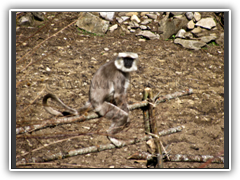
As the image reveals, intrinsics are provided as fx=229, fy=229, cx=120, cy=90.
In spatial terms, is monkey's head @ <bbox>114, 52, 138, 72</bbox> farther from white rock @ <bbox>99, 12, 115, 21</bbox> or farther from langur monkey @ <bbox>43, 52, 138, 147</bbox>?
white rock @ <bbox>99, 12, 115, 21</bbox>

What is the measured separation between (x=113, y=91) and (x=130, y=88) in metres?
1.46

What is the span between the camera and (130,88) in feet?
21.1

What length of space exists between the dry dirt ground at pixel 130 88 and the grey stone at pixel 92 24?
8.9 inches

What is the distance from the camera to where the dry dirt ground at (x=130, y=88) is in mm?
4430

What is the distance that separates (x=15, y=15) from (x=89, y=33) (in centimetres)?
561

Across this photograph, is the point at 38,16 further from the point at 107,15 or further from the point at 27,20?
the point at 107,15

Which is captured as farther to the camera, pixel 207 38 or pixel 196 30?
pixel 196 30

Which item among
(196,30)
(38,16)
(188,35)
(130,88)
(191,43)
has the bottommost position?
(130,88)

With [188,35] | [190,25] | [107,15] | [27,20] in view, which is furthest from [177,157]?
[27,20]

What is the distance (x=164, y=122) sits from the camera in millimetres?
5430

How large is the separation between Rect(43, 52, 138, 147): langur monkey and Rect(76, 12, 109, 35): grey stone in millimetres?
4031

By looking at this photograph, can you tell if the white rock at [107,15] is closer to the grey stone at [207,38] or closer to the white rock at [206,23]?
the white rock at [206,23]

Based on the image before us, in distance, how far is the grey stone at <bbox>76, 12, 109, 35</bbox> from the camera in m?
8.46

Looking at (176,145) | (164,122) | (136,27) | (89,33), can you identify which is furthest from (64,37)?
(176,145)
